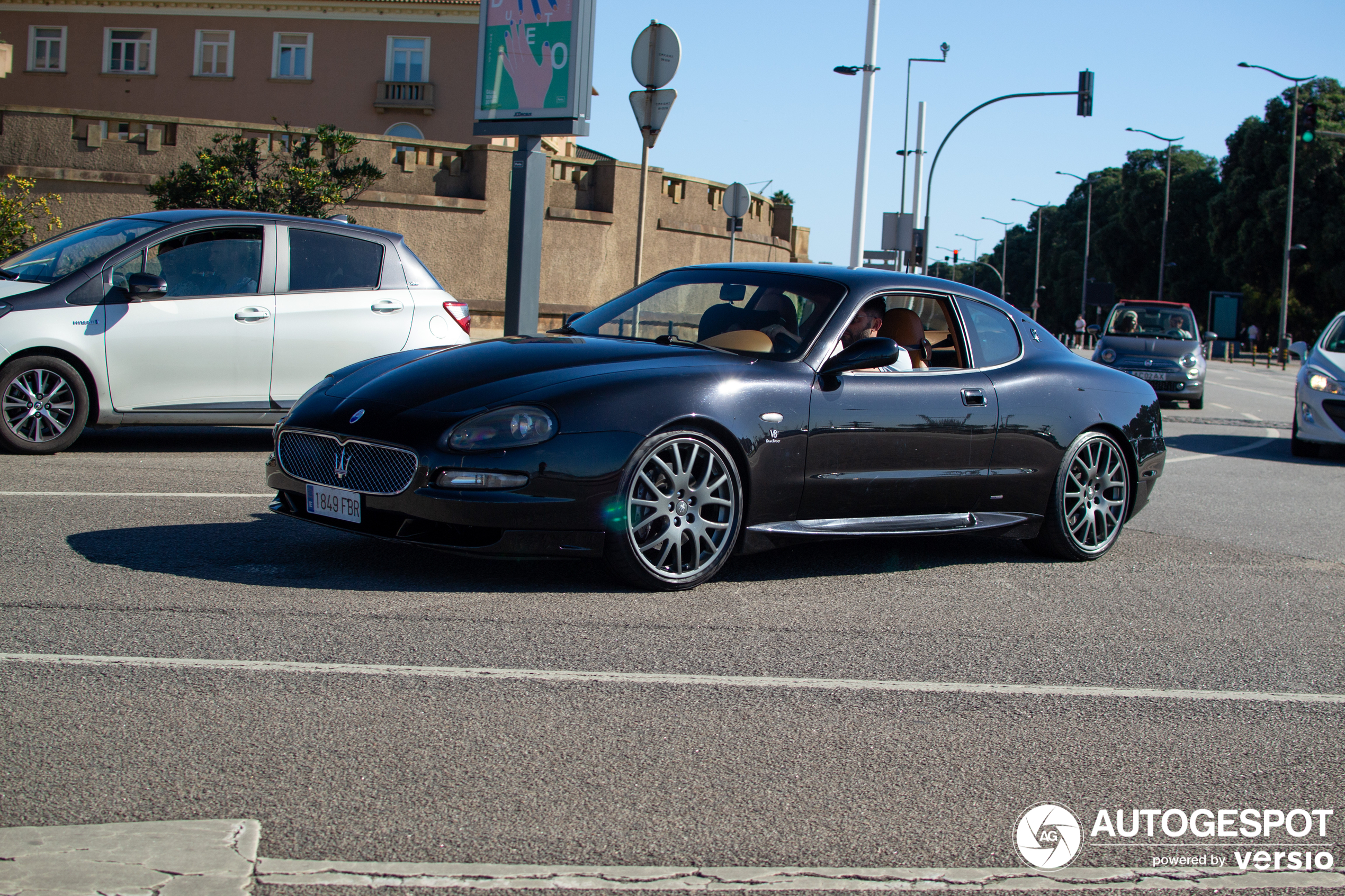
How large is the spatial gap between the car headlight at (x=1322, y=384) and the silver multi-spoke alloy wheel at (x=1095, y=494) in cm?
763

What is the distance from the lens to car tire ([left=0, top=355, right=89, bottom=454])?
28.4 ft

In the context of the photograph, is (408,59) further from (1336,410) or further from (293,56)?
(1336,410)

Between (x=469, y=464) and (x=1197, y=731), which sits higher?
(x=469, y=464)

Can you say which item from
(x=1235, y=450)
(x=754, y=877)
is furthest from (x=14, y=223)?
(x=754, y=877)

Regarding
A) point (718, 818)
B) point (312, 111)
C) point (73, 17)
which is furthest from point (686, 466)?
point (73, 17)

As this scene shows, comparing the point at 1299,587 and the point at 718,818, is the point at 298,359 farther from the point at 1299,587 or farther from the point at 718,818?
the point at 718,818

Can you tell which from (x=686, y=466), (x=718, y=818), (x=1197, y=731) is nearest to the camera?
(x=718, y=818)

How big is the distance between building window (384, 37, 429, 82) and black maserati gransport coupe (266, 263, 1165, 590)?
124 ft

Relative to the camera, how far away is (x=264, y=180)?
20766mm

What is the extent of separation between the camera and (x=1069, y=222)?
11175 cm

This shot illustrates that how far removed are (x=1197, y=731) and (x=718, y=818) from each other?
67.0 inches

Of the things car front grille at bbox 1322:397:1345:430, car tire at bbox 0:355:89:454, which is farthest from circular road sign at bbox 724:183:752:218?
car tire at bbox 0:355:89:454

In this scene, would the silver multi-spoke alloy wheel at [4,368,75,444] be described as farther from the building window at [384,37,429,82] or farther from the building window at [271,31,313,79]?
the building window at [271,31,313,79]

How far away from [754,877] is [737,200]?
17379 mm
